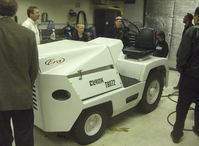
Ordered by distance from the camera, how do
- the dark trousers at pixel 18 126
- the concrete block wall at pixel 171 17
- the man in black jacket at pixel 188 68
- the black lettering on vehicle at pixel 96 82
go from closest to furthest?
the dark trousers at pixel 18 126
the man in black jacket at pixel 188 68
the black lettering on vehicle at pixel 96 82
the concrete block wall at pixel 171 17

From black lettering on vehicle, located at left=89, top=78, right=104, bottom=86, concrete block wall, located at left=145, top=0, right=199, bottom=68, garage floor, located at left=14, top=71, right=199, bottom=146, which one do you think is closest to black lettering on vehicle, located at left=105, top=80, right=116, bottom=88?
black lettering on vehicle, located at left=89, top=78, right=104, bottom=86

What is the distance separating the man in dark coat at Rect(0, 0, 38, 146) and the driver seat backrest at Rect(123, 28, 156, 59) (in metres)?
1.75

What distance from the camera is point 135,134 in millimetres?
3207

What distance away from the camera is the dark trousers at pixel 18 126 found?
2119 mm

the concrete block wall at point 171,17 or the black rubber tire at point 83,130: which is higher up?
the concrete block wall at point 171,17

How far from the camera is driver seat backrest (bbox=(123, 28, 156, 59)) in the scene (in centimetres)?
352

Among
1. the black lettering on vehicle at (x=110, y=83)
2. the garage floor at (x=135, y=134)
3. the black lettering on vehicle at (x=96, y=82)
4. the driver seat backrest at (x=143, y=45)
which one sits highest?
the driver seat backrest at (x=143, y=45)

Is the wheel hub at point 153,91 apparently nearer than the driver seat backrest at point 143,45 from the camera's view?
No

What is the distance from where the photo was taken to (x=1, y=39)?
189cm

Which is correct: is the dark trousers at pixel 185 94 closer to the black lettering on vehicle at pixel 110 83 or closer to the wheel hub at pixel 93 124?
the black lettering on vehicle at pixel 110 83

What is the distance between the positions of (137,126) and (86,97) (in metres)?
1.13

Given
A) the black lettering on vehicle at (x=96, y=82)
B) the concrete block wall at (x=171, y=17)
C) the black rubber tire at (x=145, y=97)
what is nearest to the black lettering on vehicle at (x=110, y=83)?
the black lettering on vehicle at (x=96, y=82)

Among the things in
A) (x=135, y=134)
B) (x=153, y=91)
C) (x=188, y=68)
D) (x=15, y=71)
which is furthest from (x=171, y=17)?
(x=15, y=71)

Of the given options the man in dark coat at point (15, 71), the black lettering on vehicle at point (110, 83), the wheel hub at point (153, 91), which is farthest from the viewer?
the wheel hub at point (153, 91)
